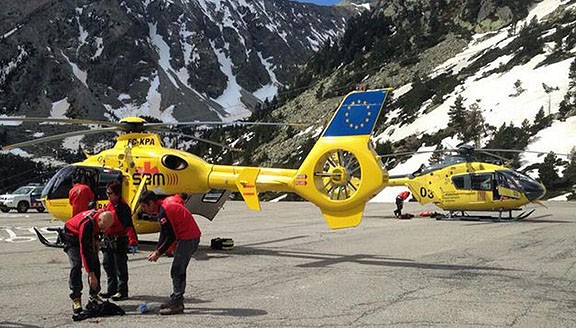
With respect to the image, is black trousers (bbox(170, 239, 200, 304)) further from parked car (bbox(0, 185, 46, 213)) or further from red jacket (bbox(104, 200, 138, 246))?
parked car (bbox(0, 185, 46, 213))

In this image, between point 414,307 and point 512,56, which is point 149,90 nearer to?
point 512,56

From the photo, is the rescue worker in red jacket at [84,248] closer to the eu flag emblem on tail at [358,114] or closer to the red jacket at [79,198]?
the red jacket at [79,198]

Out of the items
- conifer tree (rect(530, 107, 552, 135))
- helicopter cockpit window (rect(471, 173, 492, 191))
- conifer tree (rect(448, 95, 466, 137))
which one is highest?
conifer tree (rect(448, 95, 466, 137))

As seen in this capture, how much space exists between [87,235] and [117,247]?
1.22 m

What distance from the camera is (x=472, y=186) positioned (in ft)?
73.2

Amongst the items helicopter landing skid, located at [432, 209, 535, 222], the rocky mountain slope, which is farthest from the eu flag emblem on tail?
the rocky mountain slope

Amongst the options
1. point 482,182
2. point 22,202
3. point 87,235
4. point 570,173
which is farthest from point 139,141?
point 570,173

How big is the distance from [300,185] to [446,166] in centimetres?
1320

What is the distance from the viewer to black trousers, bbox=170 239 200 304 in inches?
286

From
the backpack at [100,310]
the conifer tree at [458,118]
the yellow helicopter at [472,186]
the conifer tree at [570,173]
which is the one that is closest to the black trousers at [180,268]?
the backpack at [100,310]

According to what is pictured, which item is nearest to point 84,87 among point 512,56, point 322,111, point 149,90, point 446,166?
point 149,90

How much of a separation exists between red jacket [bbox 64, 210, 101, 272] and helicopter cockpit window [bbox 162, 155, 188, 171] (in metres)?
6.25

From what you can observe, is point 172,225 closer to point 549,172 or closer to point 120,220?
point 120,220

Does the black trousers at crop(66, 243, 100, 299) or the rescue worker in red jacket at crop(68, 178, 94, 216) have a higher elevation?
the rescue worker in red jacket at crop(68, 178, 94, 216)
